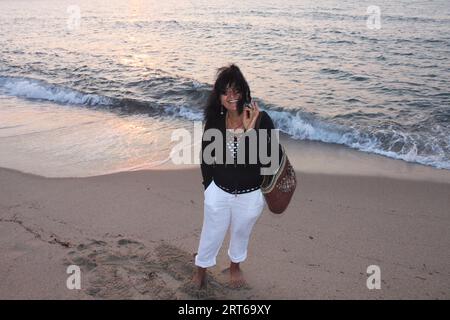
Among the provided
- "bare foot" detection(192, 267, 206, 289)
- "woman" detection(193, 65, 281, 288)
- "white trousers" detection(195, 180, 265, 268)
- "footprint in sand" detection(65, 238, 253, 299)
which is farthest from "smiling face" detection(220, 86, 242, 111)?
"footprint in sand" detection(65, 238, 253, 299)

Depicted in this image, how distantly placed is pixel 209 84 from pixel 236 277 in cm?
1029

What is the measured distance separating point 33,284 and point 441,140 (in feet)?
25.8

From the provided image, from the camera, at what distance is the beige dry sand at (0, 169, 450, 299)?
13.2 ft

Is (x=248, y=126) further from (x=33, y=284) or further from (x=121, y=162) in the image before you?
(x=121, y=162)

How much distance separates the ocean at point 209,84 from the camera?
8.56m

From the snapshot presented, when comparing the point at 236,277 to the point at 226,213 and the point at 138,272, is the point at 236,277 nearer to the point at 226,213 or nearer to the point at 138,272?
the point at 226,213

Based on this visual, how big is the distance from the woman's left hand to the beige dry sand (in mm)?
1621

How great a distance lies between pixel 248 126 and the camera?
3436 millimetres

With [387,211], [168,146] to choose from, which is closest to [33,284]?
[387,211]

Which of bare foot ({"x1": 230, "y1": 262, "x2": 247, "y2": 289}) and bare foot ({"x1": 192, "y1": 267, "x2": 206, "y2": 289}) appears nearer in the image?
bare foot ({"x1": 192, "y1": 267, "x2": 206, "y2": 289})

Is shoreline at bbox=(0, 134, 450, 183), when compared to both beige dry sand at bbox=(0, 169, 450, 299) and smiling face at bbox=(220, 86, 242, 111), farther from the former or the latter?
smiling face at bbox=(220, 86, 242, 111)

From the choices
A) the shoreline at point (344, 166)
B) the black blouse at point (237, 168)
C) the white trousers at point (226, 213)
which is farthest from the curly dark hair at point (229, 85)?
the shoreline at point (344, 166)

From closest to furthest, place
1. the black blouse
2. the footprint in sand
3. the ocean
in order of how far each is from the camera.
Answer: the black blouse → the footprint in sand → the ocean

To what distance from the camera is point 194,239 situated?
4.95 metres
